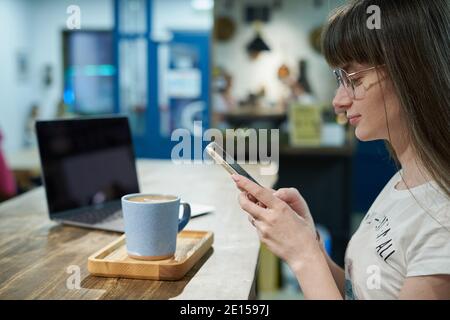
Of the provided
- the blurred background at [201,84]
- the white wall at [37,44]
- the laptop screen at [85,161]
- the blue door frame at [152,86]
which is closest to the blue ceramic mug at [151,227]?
the laptop screen at [85,161]

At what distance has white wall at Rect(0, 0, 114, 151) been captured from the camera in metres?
6.96

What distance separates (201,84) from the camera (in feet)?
17.6

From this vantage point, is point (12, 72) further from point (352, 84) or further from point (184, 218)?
point (352, 84)

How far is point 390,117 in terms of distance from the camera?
940mm

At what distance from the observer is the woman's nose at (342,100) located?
3.23ft

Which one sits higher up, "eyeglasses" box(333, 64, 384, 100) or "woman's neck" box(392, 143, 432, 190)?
"eyeglasses" box(333, 64, 384, 100)

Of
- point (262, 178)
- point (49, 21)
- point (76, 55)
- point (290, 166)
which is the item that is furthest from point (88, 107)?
point (262, 178)

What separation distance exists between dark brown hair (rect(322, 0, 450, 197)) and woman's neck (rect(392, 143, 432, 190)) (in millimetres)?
35

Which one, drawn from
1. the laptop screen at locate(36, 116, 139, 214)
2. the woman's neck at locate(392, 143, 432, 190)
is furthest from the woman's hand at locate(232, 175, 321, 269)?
the laptop screen at locate(36, 116, 139, 214)

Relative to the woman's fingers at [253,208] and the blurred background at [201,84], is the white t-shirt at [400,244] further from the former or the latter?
the blurred background at [201,84]

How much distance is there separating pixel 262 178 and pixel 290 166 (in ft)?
6.61

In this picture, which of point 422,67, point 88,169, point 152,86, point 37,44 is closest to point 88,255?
point 88,169

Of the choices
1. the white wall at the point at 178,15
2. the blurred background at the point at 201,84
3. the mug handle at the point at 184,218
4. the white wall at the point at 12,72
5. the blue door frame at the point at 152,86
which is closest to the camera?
the mug handle at the point at 184,218

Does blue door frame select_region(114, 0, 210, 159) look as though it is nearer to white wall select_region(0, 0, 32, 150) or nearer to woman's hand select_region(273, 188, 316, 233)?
white wall select_region(0, 0, 32, 150)
